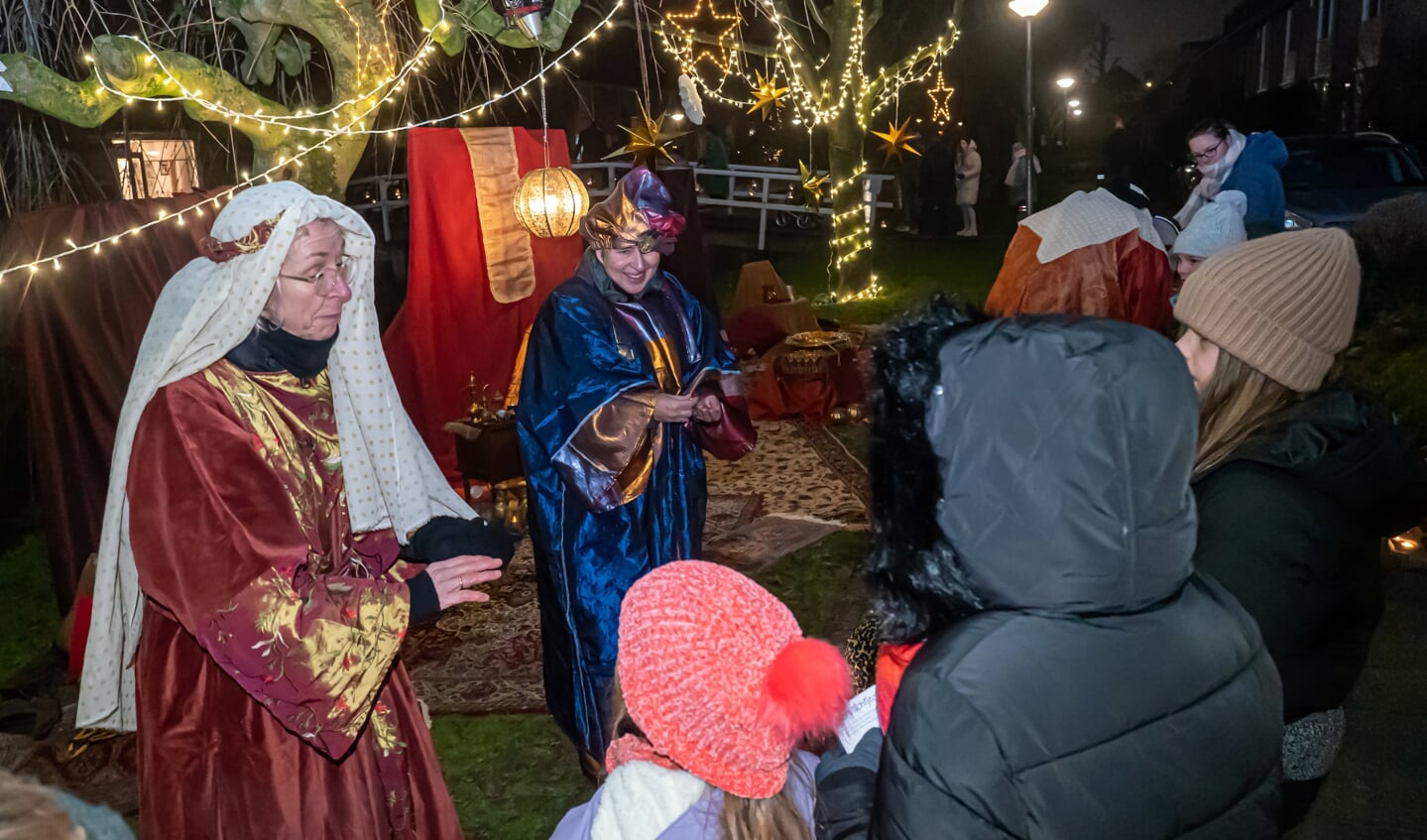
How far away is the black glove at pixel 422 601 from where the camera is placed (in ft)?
7.47

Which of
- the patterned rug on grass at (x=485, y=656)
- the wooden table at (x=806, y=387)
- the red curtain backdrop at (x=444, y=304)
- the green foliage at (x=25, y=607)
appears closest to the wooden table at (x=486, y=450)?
the red curtain backdrop at (x=444, y=304)

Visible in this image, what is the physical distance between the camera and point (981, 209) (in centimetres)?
2527

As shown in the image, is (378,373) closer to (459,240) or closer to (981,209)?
(459,240)

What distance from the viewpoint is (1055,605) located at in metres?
1.38

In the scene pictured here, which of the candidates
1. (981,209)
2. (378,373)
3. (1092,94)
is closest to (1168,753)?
(378,373)

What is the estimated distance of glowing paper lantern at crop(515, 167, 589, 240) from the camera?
7.21 meters

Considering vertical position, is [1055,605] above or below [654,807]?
above

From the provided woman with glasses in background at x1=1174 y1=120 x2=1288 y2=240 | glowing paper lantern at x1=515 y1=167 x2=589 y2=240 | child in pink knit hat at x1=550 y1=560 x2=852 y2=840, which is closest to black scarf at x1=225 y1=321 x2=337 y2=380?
child in pink knit hat at x1=550 y1=560 x2=852 y2=840

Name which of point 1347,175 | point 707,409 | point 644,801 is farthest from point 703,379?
point 1347,175

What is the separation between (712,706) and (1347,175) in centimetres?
1345

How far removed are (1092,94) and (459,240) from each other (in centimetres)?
6713

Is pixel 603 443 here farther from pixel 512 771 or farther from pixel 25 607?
pixel 25 607

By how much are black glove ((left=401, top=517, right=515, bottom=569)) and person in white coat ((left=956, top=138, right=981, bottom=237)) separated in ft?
60.6

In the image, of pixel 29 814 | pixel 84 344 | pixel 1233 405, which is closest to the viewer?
pixel 29 814
